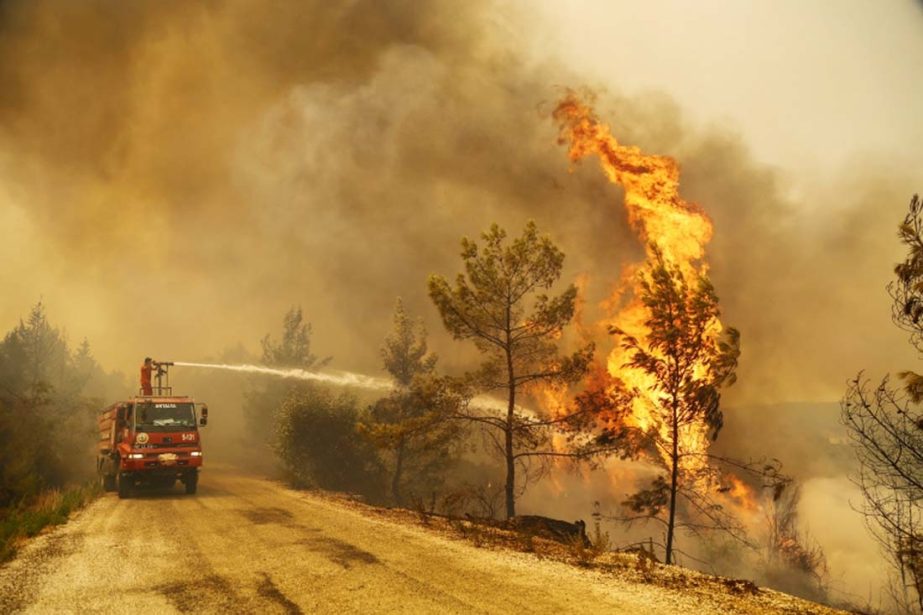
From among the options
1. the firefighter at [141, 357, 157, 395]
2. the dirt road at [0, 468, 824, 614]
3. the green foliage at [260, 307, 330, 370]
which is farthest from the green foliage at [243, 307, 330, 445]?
the dirt road at [0, 468, 824, 614]

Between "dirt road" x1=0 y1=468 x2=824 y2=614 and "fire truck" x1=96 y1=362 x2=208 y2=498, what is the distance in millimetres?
4811

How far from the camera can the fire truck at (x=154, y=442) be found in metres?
18.8

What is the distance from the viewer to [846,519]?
1512 inches

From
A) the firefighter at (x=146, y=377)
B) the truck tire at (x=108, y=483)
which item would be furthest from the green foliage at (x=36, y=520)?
the firefighter at (x=146, y=377)

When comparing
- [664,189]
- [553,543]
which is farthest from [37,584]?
[664,189]

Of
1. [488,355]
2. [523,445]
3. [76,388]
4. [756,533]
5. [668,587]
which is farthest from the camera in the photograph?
[76,388]

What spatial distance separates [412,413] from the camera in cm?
2788

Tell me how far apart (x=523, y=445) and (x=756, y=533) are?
25.7 metres

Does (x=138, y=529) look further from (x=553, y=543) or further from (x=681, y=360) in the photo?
(x=681, y=360)

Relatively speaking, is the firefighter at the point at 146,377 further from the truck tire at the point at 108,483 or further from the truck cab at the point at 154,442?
the truck tire at the point at 108,483

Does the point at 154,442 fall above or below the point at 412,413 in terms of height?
below

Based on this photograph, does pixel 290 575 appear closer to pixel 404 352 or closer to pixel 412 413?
pixel 412 413

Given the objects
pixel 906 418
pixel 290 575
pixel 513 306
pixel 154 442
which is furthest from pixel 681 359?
pixel 154 442

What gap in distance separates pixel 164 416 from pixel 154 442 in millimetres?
1004
